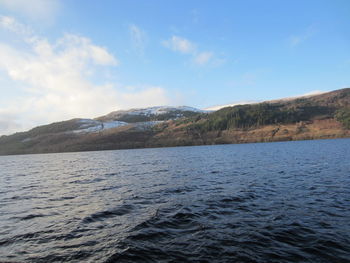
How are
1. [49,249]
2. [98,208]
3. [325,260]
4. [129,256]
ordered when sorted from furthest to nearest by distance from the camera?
[98,208]
[49,249]
[129,256]
[325,260]

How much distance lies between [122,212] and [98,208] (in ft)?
9.54

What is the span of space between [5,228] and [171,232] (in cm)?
1205

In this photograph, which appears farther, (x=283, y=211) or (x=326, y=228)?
(x=283, y=211)

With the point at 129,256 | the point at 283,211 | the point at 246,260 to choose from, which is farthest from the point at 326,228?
the point at 129,256

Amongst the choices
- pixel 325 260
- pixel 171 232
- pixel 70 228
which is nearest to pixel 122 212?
pixel 70 228

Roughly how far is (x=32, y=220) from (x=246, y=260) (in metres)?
16.2

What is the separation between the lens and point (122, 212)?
18719 millimetres

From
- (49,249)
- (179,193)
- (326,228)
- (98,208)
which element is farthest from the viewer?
(179,193)

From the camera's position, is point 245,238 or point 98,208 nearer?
point 245,238

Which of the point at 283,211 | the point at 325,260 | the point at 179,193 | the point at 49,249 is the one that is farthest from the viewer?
the point at 179,193

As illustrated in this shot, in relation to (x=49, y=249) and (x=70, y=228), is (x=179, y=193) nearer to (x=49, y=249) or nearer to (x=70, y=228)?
(x=70, y=228)

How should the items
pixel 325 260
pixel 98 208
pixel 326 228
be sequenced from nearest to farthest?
1. pixel 325 260
2. pixel 326 228
3. pixel 98 208

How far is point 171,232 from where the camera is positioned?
14117 millimetres

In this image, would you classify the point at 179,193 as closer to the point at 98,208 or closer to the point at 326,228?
A: the point at 98,208
